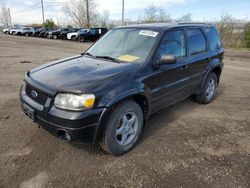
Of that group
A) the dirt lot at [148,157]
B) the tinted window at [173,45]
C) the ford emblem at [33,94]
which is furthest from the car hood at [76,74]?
the dirt lot at [148,157]

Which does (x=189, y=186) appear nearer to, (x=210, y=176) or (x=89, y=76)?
(x=210, y=176)

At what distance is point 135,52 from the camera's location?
11.5 feet

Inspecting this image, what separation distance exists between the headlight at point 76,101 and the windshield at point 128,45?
1.08 m

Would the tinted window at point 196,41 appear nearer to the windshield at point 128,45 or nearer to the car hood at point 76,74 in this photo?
the windshield at point 128,45

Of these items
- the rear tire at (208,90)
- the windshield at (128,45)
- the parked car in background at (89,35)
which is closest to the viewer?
the windshield at (128,45)

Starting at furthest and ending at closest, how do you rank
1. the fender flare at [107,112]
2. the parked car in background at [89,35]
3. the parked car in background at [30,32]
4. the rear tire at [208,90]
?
the parked car in background at [30,32] → the parked car in background at [89,35] → the rear tire at [208,90] → the fender flare at [107,112]

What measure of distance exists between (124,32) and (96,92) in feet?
5.84

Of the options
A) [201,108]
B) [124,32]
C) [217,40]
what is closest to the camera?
[124,32]

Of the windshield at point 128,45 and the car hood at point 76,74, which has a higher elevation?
the windshield at point 128,45

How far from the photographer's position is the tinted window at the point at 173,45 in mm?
3549

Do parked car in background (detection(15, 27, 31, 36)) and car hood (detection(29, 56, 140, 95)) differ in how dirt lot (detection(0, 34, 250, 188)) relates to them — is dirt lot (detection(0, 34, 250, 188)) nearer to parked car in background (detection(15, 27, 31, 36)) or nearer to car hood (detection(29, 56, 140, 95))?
car hood (detection(29, 56, 140, 95))

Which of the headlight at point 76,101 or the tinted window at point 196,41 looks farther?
the tinted window at point 196,41

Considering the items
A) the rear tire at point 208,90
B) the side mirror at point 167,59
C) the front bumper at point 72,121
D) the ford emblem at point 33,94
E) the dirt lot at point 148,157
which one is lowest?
the dirt lot at point 148,157

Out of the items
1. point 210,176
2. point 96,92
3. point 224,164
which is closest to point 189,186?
point 210,176
